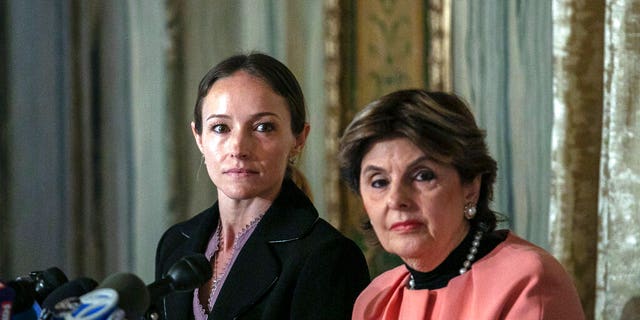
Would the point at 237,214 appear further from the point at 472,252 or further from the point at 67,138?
the point at 67,138

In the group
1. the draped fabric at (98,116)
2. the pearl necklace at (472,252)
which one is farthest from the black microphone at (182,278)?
the draped fabric at (98,116)

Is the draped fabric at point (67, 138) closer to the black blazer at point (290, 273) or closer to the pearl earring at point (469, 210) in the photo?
the black blazer at point (290, 273)

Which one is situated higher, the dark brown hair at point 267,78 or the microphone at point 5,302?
the dark brown hair at point 267,78

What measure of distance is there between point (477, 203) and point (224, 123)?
0.51 metres

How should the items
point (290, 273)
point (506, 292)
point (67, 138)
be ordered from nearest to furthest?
point (506, 292) < point (290, 273) < point (67, 138)

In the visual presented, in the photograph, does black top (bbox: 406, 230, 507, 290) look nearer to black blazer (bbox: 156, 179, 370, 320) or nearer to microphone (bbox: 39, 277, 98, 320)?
black blazer (bbox: 156, 179, 370, 320)

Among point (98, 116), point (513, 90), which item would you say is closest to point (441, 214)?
point (513, 90)

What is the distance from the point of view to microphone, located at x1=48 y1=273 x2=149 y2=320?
1.13 m

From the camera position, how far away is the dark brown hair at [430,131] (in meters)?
1.52

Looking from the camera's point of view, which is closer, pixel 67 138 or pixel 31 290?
pixel 31 290

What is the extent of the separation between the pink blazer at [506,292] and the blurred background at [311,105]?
2.23 ft

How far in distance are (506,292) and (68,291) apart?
0.64 meters

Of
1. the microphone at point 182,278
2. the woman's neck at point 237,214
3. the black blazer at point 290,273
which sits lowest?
the black blazer at point 290,273

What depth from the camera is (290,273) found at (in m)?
1.82
